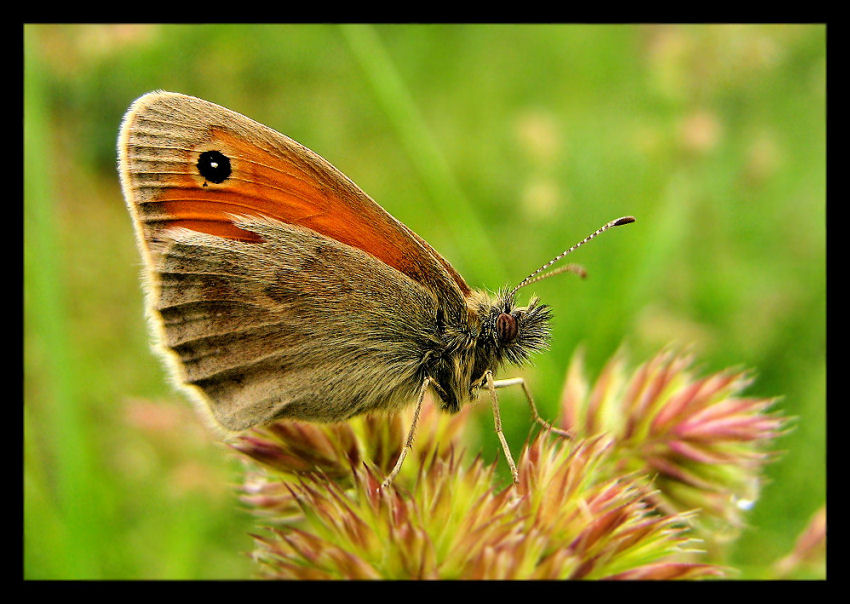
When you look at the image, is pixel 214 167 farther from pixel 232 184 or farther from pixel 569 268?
pixel 569 268

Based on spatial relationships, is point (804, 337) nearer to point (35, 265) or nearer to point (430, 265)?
point (430, 265)

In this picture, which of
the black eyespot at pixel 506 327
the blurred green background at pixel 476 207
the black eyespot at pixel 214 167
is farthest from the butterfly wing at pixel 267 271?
the blurred green background at pixel 476 207

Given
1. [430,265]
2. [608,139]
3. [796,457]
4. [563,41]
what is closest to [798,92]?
[608,139]

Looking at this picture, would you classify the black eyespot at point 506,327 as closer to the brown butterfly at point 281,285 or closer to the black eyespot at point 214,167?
the brown butterfly at point 281,285

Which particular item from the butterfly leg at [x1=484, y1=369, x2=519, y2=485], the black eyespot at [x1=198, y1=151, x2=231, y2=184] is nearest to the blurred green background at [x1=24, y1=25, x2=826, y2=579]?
the butterfly leg at [x1=484, y1=369, x2=519, y2=485]

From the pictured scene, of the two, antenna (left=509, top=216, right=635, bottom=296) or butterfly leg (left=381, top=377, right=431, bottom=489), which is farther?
antenna (left=509, top=216, right=635, bottom=296)

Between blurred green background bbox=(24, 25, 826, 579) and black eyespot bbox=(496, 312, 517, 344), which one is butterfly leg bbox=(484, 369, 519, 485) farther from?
blurred green background bbox=(24, 25, 826, 579)

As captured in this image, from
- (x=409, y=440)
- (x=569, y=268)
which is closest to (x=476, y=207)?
(x=569, y=268)
